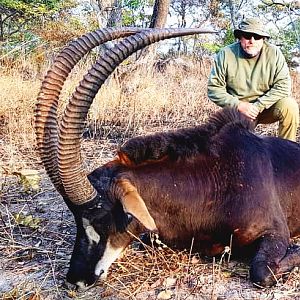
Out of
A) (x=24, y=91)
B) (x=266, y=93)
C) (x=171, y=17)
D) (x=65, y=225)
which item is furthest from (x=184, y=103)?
(x=171, y=17)

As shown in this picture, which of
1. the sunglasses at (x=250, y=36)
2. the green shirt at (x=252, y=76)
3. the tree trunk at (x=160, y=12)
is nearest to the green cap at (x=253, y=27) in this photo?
the sunglasses at (x=250, y=36)

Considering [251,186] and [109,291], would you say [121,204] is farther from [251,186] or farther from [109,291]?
[251,186]

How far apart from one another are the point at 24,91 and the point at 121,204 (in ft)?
23.0

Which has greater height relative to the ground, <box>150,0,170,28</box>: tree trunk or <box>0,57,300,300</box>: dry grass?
<box>150,0,170,28</box>: tree trunk

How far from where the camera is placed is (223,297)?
3.97 meters

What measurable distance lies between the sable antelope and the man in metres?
2.06

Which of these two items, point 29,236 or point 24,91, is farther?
point 24,91

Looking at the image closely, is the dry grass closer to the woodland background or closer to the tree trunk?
the woodland background

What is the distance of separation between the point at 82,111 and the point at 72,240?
5.45 feet

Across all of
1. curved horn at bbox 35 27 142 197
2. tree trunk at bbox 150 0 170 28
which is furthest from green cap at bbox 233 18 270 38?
tree trunk at bbox 150 0 170 28

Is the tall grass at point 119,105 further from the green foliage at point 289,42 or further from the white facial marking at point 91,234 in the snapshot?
the green foliage at point 289,42

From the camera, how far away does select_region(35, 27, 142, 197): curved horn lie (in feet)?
13.4

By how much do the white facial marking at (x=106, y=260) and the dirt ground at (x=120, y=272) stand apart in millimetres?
116

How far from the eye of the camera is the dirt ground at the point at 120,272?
4042mm
